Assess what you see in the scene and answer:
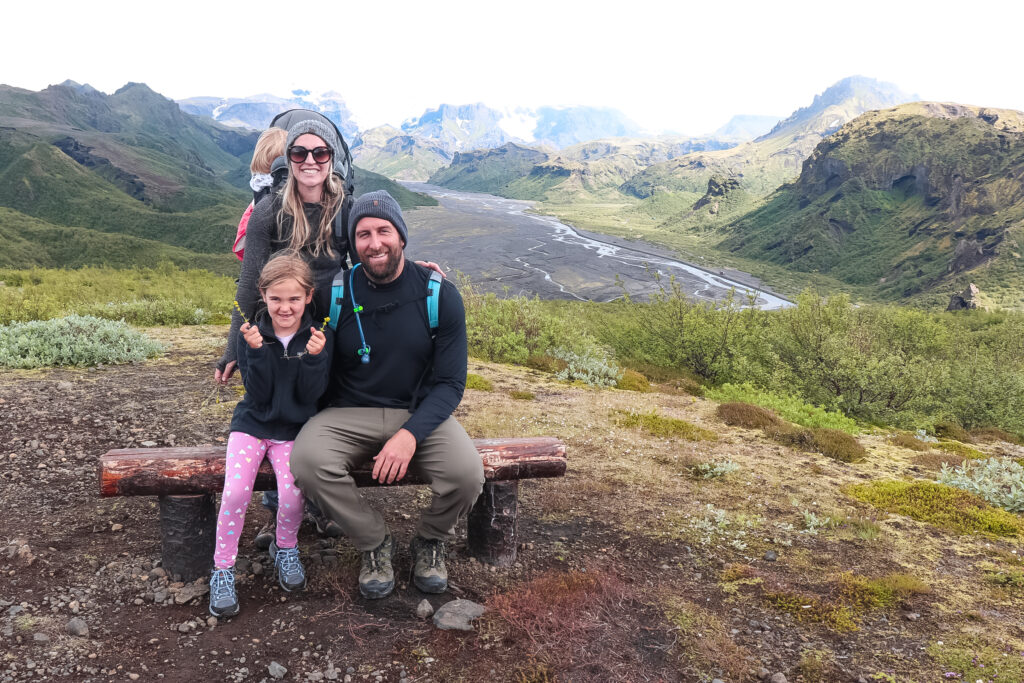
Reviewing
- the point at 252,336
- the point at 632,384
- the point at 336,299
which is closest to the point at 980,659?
the point at 336,299

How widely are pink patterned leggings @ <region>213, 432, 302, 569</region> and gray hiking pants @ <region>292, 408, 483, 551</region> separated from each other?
15 cm

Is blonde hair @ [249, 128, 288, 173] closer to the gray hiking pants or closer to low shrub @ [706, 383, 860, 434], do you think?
the gray hiking pants

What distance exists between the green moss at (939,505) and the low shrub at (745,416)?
254 cm

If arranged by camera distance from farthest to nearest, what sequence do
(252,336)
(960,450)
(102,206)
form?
1. (102,206)
2. (960,450)
3. (252,336)

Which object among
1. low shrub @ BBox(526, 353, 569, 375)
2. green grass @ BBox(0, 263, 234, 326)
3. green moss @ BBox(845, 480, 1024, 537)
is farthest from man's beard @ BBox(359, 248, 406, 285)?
green grass @ BBox(0, 263, 234, 326)

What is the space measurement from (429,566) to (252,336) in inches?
75.9

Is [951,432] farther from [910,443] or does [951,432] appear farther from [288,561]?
[288,561]

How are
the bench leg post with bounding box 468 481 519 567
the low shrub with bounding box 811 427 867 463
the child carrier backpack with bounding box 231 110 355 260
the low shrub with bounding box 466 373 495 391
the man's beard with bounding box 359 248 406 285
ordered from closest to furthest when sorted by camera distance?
1. the man's beard with bounding box 359 248 406 285
2. the child carrier backpack with bounding box 231 110 355 260
3. the bench leg post with bounding box 468 481 519 567
4. the low shrub with bounding box 811 427 867 463
5. the low shrub with bounding box 466 373 495 391

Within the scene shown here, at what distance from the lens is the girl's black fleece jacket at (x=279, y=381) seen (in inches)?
140

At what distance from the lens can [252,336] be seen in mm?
3471

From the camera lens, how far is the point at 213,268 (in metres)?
73.6

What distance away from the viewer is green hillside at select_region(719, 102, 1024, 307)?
401 feet

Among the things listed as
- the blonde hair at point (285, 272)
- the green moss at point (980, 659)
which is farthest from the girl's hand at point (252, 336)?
the green moss at point (980, 659)

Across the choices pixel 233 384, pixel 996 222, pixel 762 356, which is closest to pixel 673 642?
pixel 233 384
